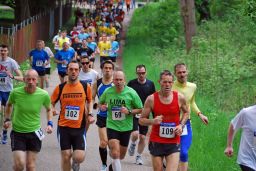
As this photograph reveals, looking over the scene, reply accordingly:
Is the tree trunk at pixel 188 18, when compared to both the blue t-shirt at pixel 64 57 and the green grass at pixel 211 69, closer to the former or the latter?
the green grass at pixel 211 69

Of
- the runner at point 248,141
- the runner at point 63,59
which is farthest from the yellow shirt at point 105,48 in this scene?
the runner at point 248,141

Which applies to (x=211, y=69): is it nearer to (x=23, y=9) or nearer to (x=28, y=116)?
(x=28, y=116)

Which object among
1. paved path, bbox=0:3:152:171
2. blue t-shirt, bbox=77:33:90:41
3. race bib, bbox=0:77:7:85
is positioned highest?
blue t-shirt, bbox=77:33:90:41

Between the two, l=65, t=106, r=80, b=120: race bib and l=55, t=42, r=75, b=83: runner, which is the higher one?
l=55, t=42, r=75, b=83: runner

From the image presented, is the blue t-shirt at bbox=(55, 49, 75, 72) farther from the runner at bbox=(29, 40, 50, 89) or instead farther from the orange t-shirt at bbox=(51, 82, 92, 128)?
the orange t-shirt at bbox=(51, 82, 92, 128)

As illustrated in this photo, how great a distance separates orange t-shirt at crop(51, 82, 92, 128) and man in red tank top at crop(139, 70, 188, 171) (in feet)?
4.53

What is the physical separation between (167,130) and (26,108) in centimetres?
207

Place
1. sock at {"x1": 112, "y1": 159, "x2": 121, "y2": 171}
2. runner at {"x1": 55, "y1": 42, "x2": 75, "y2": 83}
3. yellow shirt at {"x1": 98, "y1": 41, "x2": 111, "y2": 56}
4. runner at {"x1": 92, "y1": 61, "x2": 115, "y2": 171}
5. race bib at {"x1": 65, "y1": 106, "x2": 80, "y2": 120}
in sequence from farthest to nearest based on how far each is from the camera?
yellow shirt at {"x1": 98, "y1": 41, "x2": 111, "y2": 56} < runner at {"x1": 55, "y1": 42, "x2": 75, "y2": 83} < runner at {"x1": 92, "y1": 61, "x2": 115, "y2": 171} < sock at {"x1": 112, "y1": 159, "x2": 121, "y2": 171} < race bib at {"x1": 65, "y1": 106, "x2": 80, "y2": 120}

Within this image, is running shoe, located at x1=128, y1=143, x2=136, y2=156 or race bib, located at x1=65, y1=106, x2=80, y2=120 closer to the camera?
race bib, located at x1=65, y1=106, x2=80, y2=120

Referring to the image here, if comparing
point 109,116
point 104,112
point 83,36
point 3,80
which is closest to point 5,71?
point 3,80

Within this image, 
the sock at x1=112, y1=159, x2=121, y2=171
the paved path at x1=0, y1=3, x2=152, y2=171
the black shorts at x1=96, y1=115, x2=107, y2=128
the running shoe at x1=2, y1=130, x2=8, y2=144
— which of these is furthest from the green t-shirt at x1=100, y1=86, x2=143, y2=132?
the running shoe at x1=2, y1=130, x2=8, y2=144

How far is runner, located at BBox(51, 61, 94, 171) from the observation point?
1206 cm

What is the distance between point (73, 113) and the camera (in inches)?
477

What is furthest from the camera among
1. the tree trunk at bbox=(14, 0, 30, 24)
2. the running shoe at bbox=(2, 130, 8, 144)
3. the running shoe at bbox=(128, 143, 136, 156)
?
the tree trunk at bbox=(14, 0, 30, 24)
